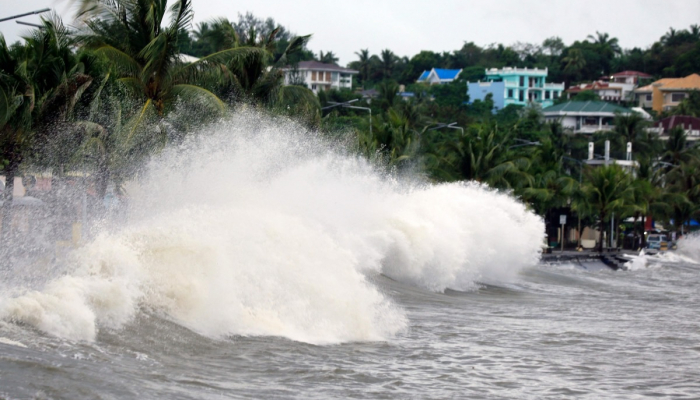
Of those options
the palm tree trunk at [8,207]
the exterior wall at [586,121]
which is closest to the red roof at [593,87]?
the exterior wall at [586,121]

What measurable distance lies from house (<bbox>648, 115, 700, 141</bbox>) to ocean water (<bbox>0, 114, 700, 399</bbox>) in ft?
274

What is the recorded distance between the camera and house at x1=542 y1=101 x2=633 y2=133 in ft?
347

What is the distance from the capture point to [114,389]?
853cm

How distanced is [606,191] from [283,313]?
52.1 meters

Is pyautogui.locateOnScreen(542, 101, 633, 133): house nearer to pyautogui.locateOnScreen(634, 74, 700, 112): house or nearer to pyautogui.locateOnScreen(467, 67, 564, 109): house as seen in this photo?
pyautogui.locateOnScreen(467, 67, 564, 109): house

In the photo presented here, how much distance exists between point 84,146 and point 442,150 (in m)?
33.2

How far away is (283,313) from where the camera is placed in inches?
538

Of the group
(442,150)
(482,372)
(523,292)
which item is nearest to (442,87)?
(442,150)

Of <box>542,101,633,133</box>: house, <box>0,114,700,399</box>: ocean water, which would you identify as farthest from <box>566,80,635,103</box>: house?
<box>0,114,700,399</box>: ocean water

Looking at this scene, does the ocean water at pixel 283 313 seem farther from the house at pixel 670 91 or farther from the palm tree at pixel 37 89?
the house at pixel 670 91

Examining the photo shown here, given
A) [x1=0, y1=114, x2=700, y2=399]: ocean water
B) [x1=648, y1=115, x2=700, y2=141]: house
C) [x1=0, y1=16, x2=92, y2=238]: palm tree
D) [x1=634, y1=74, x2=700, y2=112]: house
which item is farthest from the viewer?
[x1=634, y1=74, x2=700, y2=112]: house

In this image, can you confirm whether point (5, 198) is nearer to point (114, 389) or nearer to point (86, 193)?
point (86, 193)

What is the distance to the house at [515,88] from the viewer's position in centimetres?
12350

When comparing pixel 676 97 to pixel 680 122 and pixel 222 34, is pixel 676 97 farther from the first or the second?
A: pixel 222 34
